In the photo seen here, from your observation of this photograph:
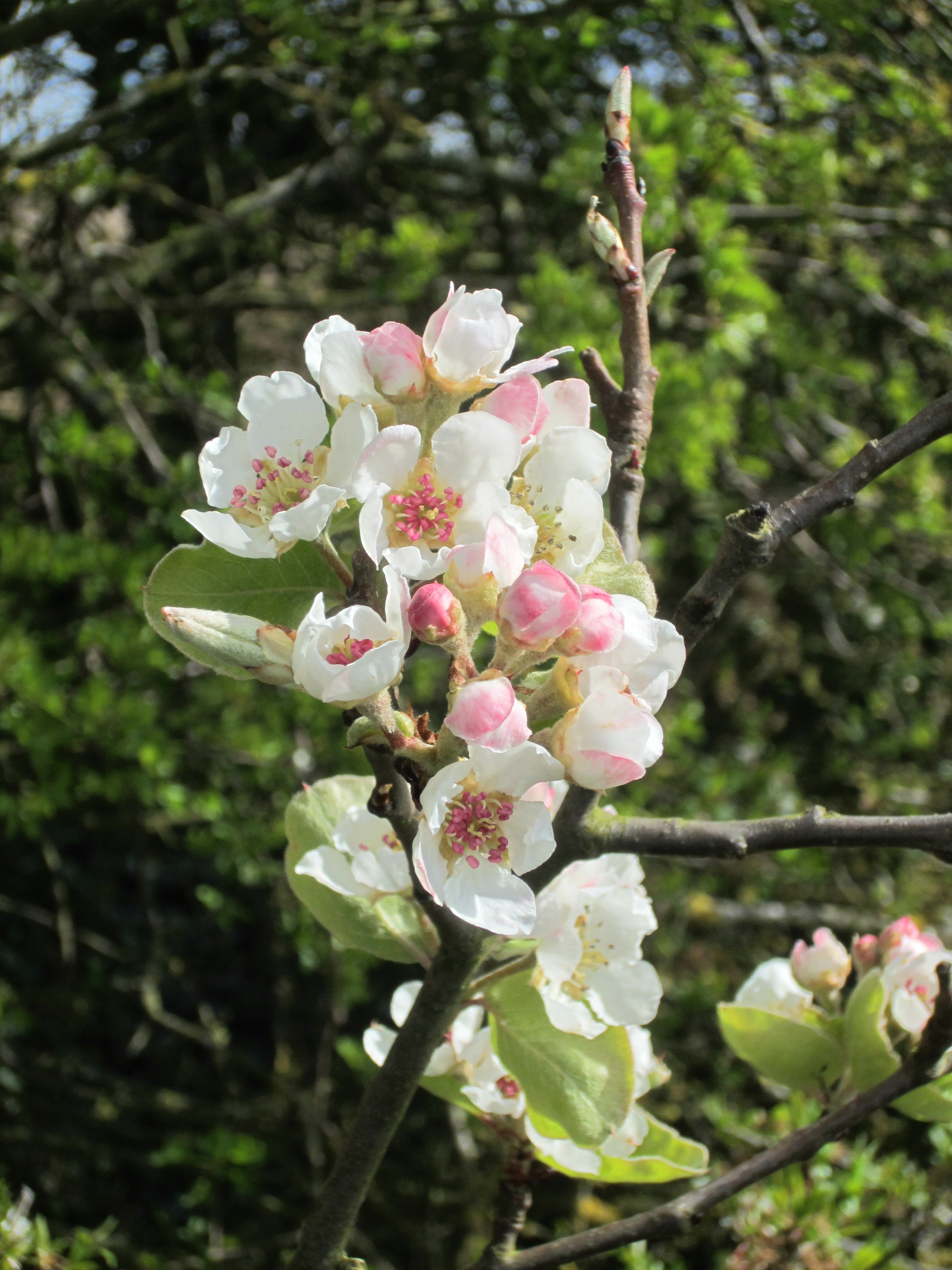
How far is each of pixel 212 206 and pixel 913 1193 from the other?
3024 millimetres

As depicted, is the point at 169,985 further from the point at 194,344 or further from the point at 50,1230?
the point at 194,344

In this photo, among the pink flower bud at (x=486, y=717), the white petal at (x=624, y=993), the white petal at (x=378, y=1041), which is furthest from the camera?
the white petal at (x=378, y=1041)

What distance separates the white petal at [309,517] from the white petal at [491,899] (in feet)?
0.74

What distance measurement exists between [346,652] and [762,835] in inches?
12.5

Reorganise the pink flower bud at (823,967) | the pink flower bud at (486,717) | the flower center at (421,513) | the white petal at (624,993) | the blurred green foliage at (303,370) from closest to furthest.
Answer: the pink flower bud at (486,717) < the flower center at (421,513) < the white petal at (624,993) < the pink flower bud at (823,967) < the blurred green foliage at (303,370)

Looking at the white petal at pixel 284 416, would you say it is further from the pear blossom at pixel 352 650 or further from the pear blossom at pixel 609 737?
the pear blossom at pixel 609 737

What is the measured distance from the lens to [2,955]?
2.93m

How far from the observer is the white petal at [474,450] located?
24.0 inches

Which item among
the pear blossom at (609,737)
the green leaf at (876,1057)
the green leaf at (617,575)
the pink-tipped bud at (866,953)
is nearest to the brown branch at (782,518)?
the green leaf at (617,575)

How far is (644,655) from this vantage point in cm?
59

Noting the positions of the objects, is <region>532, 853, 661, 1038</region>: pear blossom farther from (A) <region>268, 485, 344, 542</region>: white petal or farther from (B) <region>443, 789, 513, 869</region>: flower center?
(A) <region>268, 485, 344, 542</region>: white petal

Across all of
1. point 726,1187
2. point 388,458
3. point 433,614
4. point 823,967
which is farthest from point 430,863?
point 823,967

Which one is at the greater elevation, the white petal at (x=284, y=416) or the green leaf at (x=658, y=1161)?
the white petal at (x=284, y=416)

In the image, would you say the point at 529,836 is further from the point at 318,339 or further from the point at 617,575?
the point at 318,339
